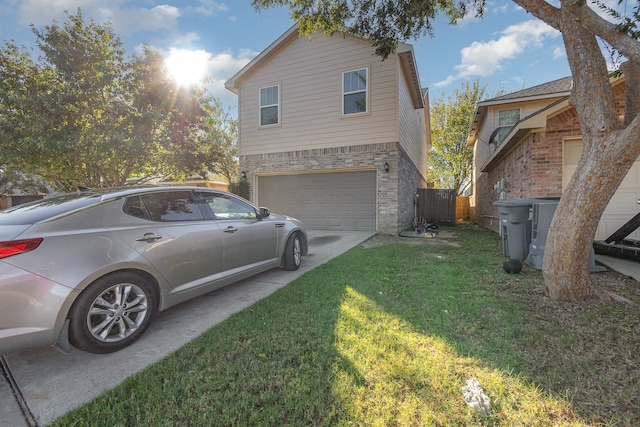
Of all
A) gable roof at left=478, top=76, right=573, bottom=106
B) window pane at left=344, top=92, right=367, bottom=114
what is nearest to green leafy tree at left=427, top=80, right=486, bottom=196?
gable roof at left=478, top=76, right=573, bottom=106

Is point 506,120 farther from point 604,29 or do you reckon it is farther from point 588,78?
point 604,29

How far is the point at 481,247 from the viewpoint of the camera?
6934 millimetres

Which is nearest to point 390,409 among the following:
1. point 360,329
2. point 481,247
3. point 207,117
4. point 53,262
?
point 360,329

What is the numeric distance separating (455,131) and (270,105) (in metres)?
15.6

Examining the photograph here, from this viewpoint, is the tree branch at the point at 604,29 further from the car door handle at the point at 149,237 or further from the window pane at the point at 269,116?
the window pane at the point at 269,116

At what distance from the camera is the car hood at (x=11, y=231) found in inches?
75.7

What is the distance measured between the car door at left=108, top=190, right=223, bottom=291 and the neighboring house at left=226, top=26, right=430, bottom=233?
6667 mm

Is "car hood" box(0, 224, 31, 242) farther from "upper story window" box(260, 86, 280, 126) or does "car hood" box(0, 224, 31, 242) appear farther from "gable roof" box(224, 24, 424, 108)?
"gable roof" box(224, 24, 424, 108)

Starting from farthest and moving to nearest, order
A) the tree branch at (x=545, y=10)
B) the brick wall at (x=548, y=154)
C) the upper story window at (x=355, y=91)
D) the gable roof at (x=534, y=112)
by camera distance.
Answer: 1. the upper story window at (x=355, y=91)
2. the brick wall at (x=548, y=154)
3. the gable roof at (x=534, y=112)
4. the tree branch at (x=545, y=10)

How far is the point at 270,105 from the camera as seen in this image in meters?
10.5

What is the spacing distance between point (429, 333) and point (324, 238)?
5.77 m

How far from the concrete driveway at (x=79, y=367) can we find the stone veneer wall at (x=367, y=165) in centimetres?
637

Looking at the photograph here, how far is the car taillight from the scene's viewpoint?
6.12ft

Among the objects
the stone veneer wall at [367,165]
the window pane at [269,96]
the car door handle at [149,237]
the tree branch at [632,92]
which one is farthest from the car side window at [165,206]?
the window pane at [269,96]
